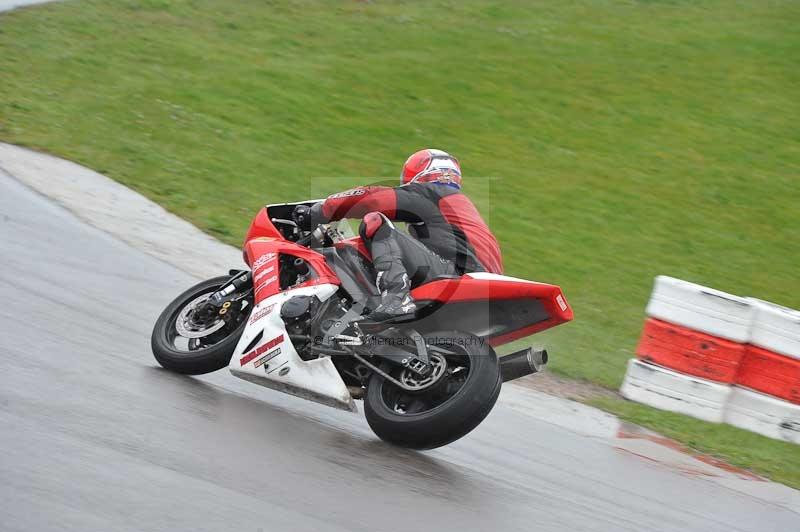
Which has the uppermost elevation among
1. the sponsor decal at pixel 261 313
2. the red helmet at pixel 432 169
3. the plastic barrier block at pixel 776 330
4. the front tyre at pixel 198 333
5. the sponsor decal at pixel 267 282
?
the red helmet at pixel 432 169

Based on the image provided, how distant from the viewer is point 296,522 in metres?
4.47

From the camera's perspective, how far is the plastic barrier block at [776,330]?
9039 mm

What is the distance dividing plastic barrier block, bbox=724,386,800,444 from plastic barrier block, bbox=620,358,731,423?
0.34ft

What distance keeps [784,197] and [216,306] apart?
39.9 feet

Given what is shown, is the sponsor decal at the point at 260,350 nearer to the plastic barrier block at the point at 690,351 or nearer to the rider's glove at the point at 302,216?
the rider's glove at the point at 302,216

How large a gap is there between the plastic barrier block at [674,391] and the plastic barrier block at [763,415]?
10 cm

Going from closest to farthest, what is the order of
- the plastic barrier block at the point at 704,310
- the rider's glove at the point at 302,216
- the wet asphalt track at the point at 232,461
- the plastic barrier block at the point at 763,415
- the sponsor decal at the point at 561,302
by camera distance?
the wet asphalt track at the point at 232,461 → the sponsor decal at the point at 561,302 → the rider's glove at the point at 302,216 → the plastic barrier block at the point at 763,415 → the plastic barrier block at the point at 704,310

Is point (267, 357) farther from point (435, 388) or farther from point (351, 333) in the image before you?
Result: point (435, 388)

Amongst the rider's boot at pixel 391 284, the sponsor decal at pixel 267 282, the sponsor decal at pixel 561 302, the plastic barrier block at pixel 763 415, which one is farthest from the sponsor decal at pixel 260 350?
the plastic barrier block at pixel 763 415

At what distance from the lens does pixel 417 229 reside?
6.59 metres

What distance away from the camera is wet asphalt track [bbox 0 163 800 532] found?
442cm

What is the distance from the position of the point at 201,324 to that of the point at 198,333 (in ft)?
0.21

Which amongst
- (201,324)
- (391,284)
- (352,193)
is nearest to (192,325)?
(201,324)

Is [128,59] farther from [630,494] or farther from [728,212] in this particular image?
[630,494]
